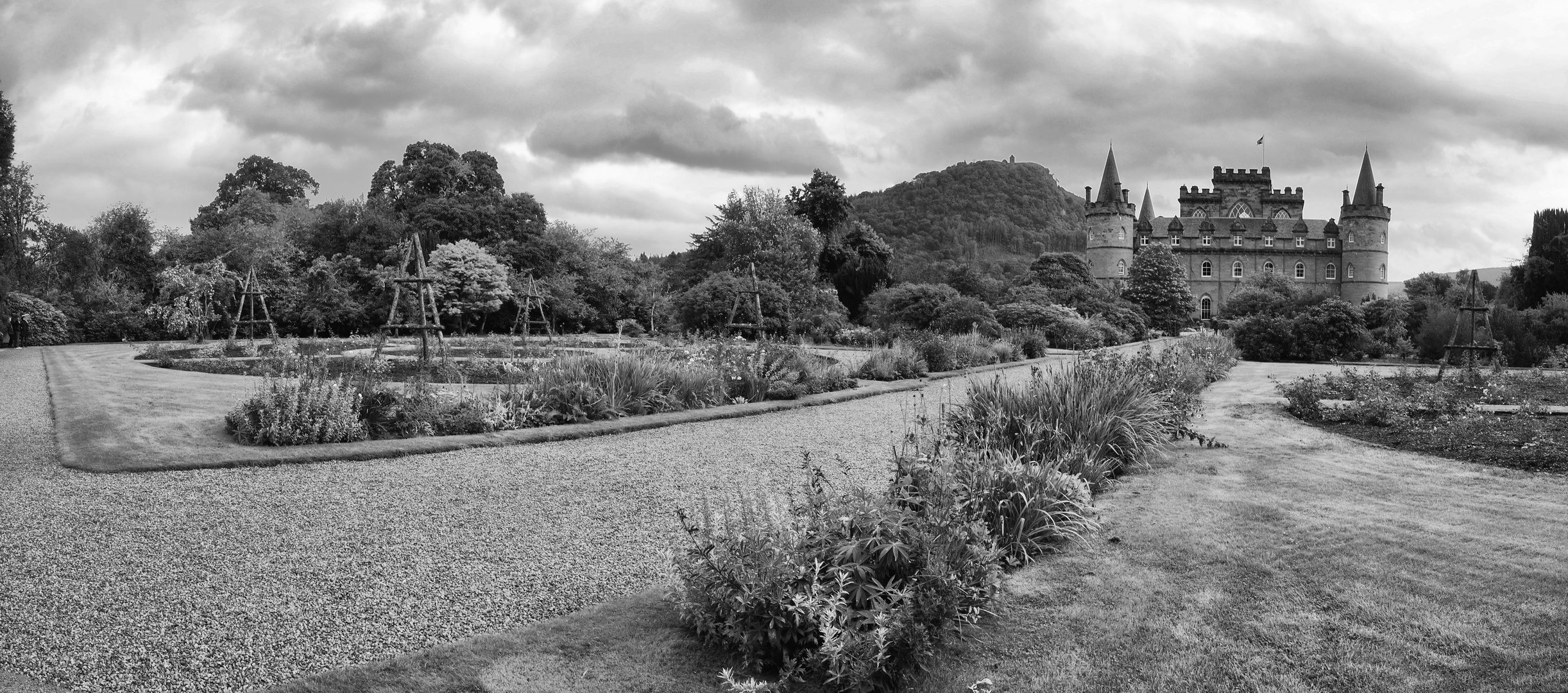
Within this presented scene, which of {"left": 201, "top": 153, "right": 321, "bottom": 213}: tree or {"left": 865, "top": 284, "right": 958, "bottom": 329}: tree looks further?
{"left": 201, "top": 153, "right": 321, "bottom": 213}: tree

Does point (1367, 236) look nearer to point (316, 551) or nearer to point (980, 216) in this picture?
point (980, 216)

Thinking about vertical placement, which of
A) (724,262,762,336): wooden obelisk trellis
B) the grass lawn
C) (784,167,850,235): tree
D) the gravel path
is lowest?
the grass lawn

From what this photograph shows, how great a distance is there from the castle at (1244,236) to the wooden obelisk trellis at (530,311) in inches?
1777

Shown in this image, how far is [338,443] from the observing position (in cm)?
797

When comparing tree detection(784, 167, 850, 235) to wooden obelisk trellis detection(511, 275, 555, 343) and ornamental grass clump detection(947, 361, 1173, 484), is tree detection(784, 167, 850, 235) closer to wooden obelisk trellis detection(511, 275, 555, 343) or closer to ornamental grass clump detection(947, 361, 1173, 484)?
wooden obelisk trellis detection(511, 275, 555, 343)

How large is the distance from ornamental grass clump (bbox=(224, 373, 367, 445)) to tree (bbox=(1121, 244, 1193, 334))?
44008 millimetres

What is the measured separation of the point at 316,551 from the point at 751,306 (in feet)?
60.5

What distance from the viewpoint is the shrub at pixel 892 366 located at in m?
15.2

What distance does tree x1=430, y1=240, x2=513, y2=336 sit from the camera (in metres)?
31.9

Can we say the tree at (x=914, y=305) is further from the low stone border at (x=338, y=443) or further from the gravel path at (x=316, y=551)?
the gravel path at (x=316, y=551)

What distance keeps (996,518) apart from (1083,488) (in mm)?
921

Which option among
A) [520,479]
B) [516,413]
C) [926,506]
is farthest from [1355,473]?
[516,413]

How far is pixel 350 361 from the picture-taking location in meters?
14.6

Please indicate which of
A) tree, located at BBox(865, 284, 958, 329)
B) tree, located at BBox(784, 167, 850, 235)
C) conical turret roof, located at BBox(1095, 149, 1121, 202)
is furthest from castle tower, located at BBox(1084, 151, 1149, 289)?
tree, located at BBox(865, 284, 958, 329)
